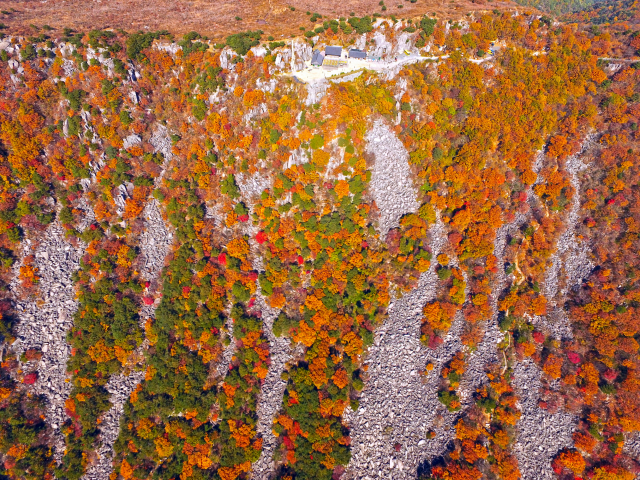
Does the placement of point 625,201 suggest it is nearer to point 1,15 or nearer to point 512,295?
point 512,295

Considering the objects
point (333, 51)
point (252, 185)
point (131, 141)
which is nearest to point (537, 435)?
point (252, 185)

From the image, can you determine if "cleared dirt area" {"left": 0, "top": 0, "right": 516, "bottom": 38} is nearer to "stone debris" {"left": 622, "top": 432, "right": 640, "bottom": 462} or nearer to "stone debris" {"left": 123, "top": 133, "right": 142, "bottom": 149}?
"stone debris" {"left": 123, "top": 133, "right": 142, "bottom": 149}

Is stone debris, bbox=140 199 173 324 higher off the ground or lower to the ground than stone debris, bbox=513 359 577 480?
higher

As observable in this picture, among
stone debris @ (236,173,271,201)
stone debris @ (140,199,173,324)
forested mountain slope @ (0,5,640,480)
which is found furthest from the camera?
stone debris @ (236,173,271,201)

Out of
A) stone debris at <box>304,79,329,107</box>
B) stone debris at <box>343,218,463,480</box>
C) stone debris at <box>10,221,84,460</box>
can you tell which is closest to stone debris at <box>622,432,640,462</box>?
stone debris at <box>343,218,463,480</box>

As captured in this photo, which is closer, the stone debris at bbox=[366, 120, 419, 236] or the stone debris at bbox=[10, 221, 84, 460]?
the stone debris at bbox=[10, 221, 84, 460]

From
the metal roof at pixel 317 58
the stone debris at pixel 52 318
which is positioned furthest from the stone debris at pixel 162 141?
the metal roof at pixel 317 58

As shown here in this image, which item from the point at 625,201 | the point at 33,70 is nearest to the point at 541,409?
the point at 625,201

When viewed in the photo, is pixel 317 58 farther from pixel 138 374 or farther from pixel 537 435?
pixel 537 435
